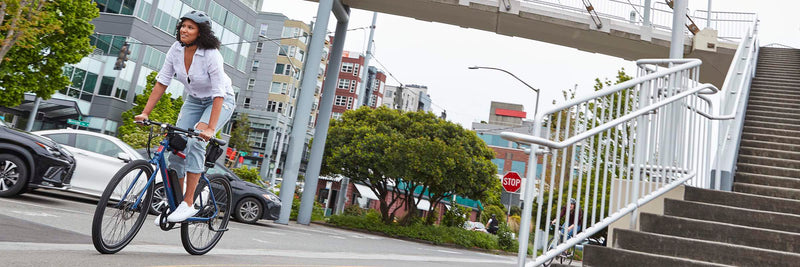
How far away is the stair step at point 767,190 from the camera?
6082 millimetres

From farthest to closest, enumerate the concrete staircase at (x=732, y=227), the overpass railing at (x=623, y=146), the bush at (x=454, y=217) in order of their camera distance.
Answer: the bush at (x=454, y=217) → the concrete staircase at (x=732, y=227) → the overpass railing at (x=623, y=146)

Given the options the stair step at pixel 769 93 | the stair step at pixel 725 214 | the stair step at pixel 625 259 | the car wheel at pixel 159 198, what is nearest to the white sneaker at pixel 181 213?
the car wheel at pixel 159 198

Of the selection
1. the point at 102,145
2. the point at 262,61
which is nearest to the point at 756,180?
the point at 102,145

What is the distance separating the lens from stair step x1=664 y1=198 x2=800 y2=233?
5.14 m

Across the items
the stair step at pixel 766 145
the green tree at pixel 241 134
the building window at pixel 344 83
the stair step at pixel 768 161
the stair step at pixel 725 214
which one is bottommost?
the stair step at pixel 725 214

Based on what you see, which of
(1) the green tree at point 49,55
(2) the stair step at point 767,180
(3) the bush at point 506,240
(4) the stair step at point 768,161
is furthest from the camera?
(1) the green tree at point 49,55

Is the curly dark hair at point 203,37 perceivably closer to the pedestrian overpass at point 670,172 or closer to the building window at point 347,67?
the pedestrian overpass at point 670,172

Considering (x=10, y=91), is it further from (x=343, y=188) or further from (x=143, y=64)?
(x=143, y=64)

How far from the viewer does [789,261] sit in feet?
14.1

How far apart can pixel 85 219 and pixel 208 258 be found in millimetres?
3490

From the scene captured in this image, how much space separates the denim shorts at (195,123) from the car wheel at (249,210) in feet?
30.7

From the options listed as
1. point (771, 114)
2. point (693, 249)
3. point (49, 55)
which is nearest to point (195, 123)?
point (693, 249)

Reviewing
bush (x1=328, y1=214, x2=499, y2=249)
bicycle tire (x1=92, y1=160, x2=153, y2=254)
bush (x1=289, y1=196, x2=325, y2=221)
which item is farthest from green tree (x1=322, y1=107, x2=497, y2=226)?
bicycle tire (x1=92, y1=160, x2=153, y2=254)

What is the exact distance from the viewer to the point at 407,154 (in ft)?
71.3
